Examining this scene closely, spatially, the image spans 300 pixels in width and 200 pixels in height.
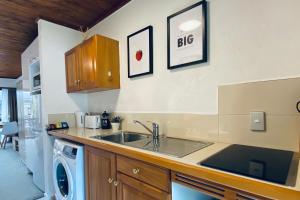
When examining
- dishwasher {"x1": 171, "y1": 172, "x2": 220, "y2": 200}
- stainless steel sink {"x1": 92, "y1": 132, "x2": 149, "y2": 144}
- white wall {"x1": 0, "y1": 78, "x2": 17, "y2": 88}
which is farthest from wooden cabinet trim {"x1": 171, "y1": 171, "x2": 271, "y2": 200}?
white wall {"x1": 0, "y1": 78, "x2": 17, "y2": 88}

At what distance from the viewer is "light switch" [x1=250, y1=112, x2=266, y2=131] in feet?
3.65

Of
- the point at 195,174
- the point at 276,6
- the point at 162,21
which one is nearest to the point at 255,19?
the point at 276,6

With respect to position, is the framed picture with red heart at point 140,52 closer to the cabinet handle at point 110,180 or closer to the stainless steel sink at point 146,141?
the stainless steel sink at point 146,141

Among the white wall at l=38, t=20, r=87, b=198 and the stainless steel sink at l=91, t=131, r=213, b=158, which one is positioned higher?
the white wall at l=38, t=20, r=87, b=198

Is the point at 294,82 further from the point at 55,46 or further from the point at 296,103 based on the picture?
the point at 55,46

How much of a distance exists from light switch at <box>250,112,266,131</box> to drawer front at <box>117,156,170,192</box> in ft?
2.11

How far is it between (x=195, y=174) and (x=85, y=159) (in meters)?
1.20

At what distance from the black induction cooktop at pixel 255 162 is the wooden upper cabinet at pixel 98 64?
58.9 inches

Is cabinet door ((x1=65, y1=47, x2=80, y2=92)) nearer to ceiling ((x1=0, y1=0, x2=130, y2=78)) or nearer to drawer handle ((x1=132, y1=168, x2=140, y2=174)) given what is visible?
ceiling ((x1=0, y1=0, x2=130, y2=78))

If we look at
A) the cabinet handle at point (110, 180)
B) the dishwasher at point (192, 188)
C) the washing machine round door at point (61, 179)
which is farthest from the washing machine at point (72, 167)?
the dishwasher at point (192, 188)

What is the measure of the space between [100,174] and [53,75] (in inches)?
65.0

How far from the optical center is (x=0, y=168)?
3.68m

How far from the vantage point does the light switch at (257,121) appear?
1.11 metres

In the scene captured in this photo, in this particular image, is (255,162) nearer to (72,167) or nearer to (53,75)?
(72,167)
